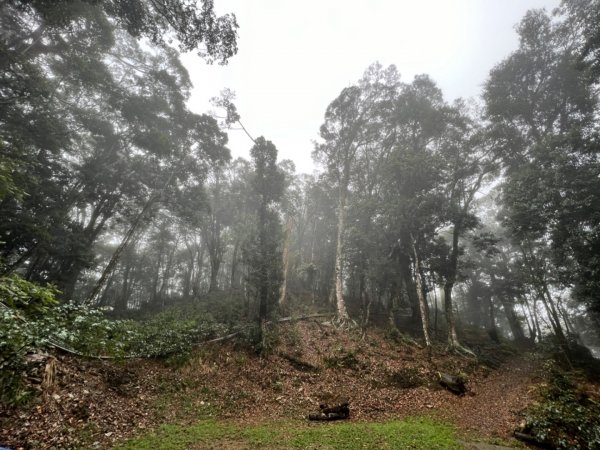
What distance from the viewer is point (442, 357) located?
46.3ft

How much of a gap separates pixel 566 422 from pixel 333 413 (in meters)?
6.71

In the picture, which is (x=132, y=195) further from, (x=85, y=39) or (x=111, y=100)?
(x=85, y=39)

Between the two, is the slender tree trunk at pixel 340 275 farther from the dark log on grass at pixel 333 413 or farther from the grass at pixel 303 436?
the grass at pixel 303 436

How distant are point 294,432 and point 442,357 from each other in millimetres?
10543

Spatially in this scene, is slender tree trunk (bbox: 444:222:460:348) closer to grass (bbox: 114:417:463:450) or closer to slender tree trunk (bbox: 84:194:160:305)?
grass (bbox: 114:417:463:450)

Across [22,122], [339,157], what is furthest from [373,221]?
[22,122]

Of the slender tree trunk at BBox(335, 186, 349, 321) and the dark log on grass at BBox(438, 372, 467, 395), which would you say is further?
the slender tree trunk at BBox(335, 186, 349, 321)

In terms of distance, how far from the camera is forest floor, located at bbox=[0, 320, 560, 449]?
6.69m

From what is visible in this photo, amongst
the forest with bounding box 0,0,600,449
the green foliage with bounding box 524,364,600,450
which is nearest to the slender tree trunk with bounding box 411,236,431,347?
the forest with bounding box 0,0,600,449

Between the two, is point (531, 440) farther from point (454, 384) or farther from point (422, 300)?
point (422, 300)

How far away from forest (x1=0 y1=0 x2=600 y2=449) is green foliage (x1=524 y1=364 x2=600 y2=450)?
0.20ft

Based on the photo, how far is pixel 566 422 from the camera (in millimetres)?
7340

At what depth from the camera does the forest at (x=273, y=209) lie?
7.50 metres

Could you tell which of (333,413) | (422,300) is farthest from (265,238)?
(422,300)
